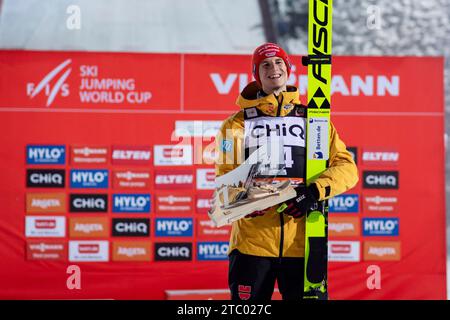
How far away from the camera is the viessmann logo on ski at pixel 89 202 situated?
609 cm

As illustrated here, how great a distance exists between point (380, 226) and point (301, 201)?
8.72ft

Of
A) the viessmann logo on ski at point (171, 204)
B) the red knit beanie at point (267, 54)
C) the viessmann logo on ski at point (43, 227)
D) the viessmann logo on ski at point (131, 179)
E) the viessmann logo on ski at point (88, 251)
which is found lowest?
the viessmann logo on ski at point (88, 251)

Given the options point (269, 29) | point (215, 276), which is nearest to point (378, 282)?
point (215, 276)

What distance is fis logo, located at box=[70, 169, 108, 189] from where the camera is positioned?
6070mm

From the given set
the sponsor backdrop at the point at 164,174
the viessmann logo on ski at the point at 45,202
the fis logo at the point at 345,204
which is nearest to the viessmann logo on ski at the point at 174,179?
the sponsor backdrop at the point at 164,174

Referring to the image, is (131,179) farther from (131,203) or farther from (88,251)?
(88,251)

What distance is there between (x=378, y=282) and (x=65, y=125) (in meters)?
2.47

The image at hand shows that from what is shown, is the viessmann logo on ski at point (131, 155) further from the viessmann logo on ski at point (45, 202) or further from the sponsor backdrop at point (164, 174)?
the viessmann logo on ski at point (45, 202)

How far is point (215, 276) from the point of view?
20.1 feet

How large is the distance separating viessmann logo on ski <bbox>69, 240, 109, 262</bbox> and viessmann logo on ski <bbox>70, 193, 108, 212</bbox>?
23 cm

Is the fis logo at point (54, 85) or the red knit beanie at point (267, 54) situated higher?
the fis logo at point (54, 85)

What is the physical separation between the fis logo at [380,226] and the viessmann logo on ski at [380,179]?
0.77 ft
